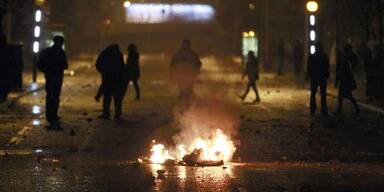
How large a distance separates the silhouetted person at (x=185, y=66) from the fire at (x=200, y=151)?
10540 millimetres

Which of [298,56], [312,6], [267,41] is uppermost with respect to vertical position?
[312,6]

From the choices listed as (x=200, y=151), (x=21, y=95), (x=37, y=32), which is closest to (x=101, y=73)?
(x=21, y=95)

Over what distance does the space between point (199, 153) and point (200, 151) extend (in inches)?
3.0

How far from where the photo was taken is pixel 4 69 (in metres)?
27.9

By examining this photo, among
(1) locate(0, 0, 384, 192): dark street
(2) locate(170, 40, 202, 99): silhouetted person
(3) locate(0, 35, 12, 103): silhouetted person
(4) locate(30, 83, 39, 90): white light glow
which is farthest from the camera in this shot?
(4) locate(30, 83, 39, 90): white light glow

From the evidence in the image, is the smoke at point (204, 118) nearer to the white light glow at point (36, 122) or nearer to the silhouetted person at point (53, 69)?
the silhouetted person at point (53, 69)

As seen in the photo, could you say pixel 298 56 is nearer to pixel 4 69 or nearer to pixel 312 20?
pixel 312 20

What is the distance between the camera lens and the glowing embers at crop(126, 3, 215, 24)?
7850 centimetres

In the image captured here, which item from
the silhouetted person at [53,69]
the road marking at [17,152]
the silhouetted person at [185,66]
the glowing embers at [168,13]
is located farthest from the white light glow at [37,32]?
the glowing embers at [168,13]

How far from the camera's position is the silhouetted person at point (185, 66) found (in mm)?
24995

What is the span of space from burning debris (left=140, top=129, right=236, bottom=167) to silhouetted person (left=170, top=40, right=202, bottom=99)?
10.5 metres

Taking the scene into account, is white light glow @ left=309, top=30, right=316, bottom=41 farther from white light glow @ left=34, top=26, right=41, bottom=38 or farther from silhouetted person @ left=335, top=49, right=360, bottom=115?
white light glow @ left=34, top=26, right=41, bottom=38

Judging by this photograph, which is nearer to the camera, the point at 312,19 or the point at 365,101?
the point at 365,101

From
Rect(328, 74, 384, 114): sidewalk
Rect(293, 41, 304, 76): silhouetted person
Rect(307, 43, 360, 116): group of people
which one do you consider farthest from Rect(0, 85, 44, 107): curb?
Rect(293, 41, 304, 76): silhouetted person
